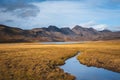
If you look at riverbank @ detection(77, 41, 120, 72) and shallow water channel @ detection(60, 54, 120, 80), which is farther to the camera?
riverbank @ detection(77, 41, 120, 72)

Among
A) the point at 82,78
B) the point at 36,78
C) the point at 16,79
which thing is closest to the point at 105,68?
the point at 82,78

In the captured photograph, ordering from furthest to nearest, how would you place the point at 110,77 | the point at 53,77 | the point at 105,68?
the point at 105,68
the point at 110,77
the point at 53,77

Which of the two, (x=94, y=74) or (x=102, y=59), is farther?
(x=102, y=59)

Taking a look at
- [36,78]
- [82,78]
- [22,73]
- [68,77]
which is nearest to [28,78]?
[36,78]

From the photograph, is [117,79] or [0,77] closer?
[0,77]

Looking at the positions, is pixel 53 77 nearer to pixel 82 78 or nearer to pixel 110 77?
pixel 82 78

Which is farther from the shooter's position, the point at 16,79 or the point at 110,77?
the point at 110,77

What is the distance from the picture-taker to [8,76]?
2588 cm

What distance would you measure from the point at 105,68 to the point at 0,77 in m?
19.9

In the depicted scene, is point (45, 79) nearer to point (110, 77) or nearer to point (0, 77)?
point (0, 77)

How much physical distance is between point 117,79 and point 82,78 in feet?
16.0

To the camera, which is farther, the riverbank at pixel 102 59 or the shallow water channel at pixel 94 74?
the riverbank at pixel 102 59

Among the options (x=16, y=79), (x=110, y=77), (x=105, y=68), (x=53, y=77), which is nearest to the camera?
(x=16, y=79)

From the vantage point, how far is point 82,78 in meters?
27.4
